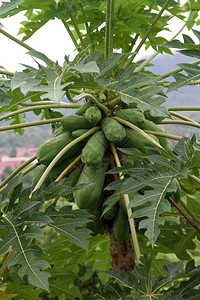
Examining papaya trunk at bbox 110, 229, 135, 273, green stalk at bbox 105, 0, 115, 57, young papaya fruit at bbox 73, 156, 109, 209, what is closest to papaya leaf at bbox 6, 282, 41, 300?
papaya trunk at bbox 110, 229, 135, 273

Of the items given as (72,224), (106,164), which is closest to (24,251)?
(72,224)

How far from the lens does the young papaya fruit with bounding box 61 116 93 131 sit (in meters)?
1.33

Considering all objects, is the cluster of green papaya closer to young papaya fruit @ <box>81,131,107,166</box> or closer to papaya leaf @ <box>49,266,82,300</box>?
young papaya fruit @ <box>81,131,107,166</box>

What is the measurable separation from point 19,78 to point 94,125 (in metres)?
0.37

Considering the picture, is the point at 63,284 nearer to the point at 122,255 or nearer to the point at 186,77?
the point at 122,255

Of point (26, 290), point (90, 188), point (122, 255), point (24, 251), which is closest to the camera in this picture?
point (24, 251)

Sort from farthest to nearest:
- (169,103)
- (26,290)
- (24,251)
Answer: (169,103) → (26,290) → (24,251)

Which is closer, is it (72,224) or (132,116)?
(72,224)

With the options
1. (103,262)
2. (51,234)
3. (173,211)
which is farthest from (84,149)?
(51,234)

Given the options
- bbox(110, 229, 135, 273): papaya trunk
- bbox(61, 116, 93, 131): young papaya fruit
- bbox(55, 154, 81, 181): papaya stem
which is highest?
bbox(61, 116, 93, 131): young papaya fruit

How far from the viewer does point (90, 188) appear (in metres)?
1.23

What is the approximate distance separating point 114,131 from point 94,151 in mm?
82

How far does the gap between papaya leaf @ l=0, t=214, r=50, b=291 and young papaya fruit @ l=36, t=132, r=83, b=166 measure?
27 centimetres

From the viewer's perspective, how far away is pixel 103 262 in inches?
70.6
